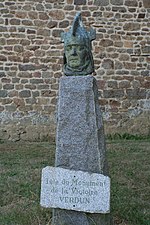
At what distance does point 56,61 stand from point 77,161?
6.60 metres

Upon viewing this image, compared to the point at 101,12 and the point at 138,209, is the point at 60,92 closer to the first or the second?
the point at 138,209

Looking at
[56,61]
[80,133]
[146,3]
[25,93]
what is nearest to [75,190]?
[80,133]

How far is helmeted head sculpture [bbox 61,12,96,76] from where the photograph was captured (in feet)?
12.1

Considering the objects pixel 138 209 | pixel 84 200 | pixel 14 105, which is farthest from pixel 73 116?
pixel 14 105

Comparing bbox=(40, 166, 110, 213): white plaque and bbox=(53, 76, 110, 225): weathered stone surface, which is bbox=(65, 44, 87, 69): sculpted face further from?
bbox=(40, 166, 110, 213): white plaque

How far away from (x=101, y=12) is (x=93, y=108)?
6.91 m

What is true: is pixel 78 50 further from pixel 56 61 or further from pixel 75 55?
pixel 56 61

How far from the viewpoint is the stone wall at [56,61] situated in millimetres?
9906

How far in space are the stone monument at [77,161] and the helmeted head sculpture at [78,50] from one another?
1.1 inches

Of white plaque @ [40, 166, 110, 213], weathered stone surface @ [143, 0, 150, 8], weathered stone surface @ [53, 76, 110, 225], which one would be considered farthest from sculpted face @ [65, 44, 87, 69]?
weathered stone surface @ [143, 0, 150, 8]

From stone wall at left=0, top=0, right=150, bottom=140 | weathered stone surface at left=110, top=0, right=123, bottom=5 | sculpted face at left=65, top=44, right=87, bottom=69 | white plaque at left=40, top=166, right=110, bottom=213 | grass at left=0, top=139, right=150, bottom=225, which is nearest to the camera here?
white plaque at left=40, top=166, right=110, bottom=213

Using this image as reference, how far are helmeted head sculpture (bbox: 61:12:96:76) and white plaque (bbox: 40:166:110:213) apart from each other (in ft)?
2.71

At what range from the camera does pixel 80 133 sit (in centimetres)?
360

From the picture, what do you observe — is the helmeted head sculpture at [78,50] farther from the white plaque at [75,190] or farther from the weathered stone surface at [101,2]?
the weathered stone surface at [101,2]
